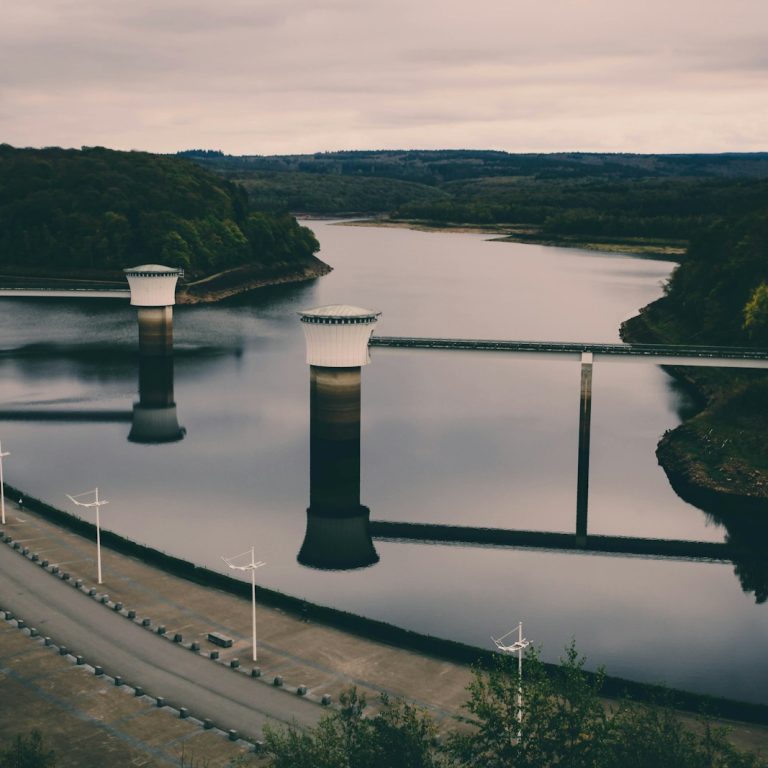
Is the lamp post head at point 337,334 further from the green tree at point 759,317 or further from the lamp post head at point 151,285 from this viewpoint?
the lamp post head at point 151,285

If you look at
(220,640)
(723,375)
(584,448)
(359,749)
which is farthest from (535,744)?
(723,375)

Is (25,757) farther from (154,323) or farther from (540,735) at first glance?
(154,323)

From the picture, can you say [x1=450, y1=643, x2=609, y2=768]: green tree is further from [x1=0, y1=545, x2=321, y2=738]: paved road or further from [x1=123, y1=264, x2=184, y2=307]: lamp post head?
[x1=123, y1=264, x2=184, y2=307]: lamp post head

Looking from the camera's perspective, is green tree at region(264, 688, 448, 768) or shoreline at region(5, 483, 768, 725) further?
shoreline at region(5, 483, 768, 725)

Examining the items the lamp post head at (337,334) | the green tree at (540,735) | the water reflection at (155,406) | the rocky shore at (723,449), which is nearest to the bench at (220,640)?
the green tree at (540,735)

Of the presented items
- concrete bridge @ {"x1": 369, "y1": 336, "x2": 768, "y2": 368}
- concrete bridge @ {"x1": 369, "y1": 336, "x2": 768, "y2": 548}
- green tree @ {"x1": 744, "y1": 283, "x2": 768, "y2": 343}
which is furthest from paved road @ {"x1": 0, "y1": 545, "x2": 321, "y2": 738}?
green tree @ {"x1": 744, "y1": 283, "x2": 768, "y2": 343}

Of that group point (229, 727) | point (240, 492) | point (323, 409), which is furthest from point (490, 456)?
point (229, 727)
